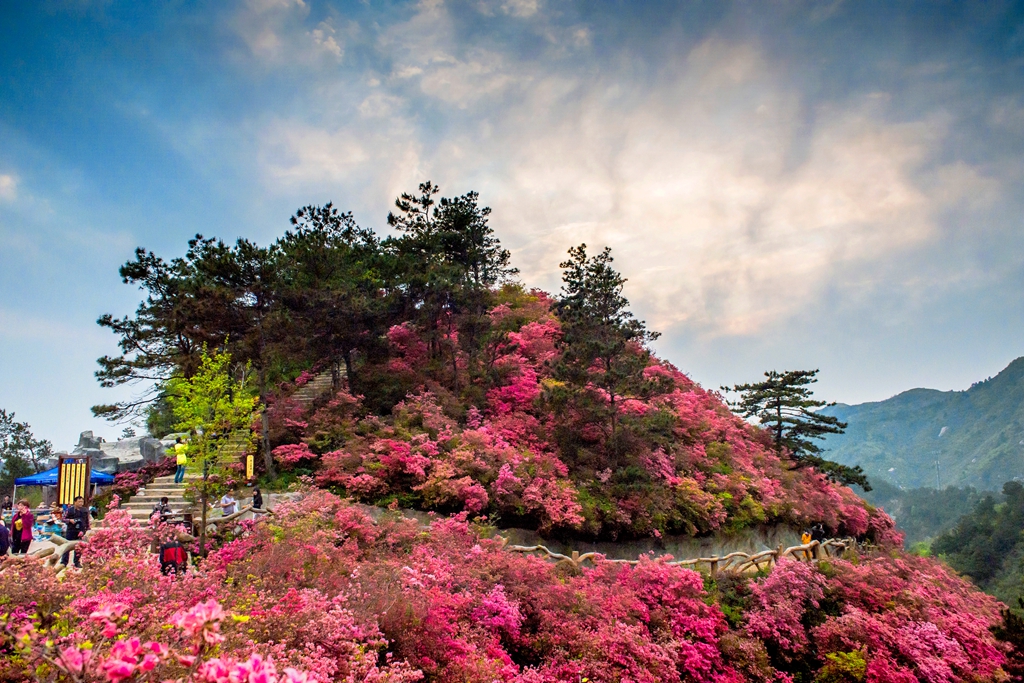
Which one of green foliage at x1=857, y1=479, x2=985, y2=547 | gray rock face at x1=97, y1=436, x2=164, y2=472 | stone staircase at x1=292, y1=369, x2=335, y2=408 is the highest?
stone staircase at x1=292, y1=369, x2=335, y2=408

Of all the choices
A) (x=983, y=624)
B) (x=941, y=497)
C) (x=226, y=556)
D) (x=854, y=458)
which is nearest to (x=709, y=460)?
(x=983, y=624)

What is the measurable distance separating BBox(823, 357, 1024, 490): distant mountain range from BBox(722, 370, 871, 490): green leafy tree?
80125 mm

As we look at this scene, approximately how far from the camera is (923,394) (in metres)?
160

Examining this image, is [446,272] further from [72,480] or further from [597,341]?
[72,480]

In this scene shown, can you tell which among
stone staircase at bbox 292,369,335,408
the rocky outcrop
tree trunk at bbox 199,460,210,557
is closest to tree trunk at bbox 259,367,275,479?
stone staircase at bbox 292,369,335,408

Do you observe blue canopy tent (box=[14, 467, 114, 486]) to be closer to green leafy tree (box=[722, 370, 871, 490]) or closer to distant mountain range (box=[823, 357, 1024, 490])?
green leafy tree (box=[722, 370, 871, 490])

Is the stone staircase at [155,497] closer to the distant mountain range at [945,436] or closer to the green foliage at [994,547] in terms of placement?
the green foliage at [994,547]

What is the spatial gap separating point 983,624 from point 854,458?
161 meters

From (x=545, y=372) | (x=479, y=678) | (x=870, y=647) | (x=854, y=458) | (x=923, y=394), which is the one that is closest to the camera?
(x=479, y=678)

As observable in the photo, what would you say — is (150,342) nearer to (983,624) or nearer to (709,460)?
(709,460)

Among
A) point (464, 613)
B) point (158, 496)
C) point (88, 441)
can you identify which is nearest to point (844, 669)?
point (464, 613)

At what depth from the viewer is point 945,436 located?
133 meters

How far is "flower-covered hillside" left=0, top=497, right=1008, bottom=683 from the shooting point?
4.82 m

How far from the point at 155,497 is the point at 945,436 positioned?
561 ft
